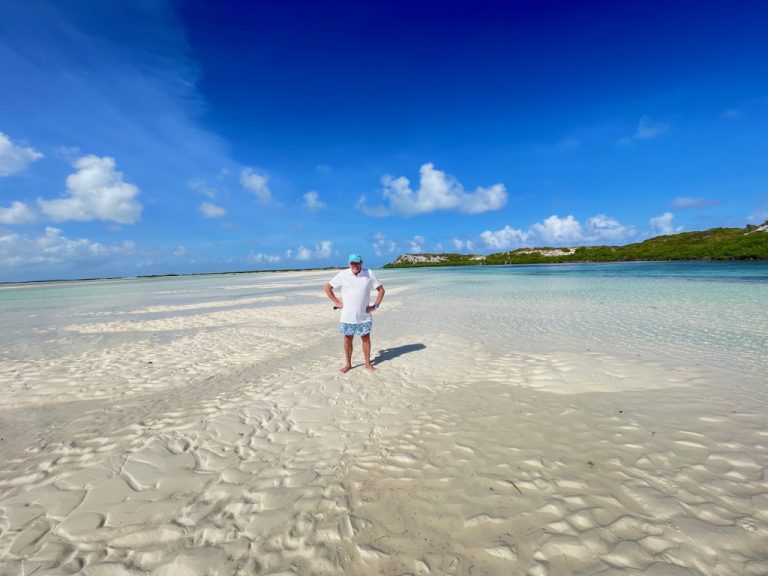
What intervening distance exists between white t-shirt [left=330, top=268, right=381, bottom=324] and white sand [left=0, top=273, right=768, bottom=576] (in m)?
1.53

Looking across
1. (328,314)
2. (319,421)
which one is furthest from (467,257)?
(319,421)

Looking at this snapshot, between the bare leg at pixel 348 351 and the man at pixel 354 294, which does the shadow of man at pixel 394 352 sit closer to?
the bare leg at pixel 348 351

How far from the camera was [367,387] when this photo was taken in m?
7.73

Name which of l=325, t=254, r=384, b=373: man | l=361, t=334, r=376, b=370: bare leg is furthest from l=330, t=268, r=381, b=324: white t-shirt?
l=361, t=334, r=376, b=370: bare leg

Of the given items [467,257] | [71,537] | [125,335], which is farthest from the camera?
[467,257]

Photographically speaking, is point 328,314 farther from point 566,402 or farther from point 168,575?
point 168,575

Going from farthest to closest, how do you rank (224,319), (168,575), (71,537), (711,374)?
(224,319) → (711,374) → (71,537) → (168,575)

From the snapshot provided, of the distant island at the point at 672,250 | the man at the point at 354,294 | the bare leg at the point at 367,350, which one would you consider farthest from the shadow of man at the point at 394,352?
the distant island at the point at 672,250

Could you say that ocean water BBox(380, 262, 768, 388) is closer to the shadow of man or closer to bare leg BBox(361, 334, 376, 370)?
the shadow of man

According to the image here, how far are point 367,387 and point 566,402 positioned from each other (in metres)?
4.05

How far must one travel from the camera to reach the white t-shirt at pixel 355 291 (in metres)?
8.08

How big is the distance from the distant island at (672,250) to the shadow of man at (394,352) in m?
93.2

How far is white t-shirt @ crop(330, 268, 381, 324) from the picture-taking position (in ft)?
26.5

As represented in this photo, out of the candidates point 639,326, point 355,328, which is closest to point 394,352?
point 355,328
